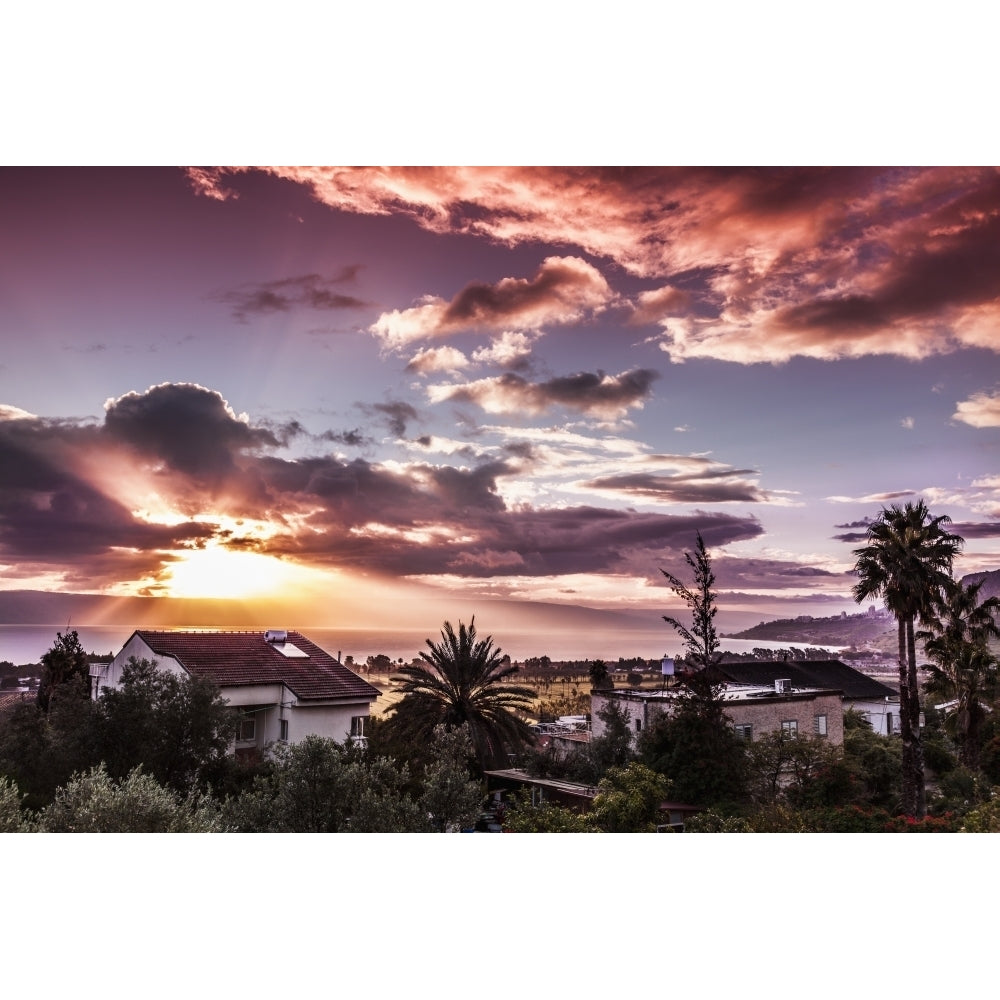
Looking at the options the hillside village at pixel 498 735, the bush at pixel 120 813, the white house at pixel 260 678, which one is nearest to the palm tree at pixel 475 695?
the hillside village at pixel 498 735

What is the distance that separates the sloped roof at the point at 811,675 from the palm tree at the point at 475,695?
2094mm

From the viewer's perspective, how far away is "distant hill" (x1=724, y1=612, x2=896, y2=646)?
7062 millimetres

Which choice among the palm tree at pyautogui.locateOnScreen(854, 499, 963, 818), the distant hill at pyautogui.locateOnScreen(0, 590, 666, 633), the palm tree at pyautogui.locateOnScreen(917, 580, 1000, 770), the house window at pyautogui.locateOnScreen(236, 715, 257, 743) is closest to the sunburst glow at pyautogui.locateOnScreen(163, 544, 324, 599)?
the distant hill at pyautogui.locateOnScreen(0, 590, 666, 633)

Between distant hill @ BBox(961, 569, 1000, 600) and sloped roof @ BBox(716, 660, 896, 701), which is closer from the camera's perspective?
distant hill @ BBox(961, 569, 1000, 600)

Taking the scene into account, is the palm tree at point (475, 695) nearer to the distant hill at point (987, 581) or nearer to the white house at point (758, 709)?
the white house at point (758, 709)

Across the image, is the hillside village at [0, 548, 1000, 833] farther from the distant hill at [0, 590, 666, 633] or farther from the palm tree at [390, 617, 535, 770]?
the distant hill at [0, 590, 666, 633]

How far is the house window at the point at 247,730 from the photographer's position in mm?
6594

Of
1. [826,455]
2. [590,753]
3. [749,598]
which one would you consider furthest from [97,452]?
[826,455]

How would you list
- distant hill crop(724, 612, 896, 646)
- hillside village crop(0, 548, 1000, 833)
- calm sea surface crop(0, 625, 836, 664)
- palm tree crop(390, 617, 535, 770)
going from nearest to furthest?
1. hillside village crop(0, 548, 1000, 833)
2. calm sea surface crop(0, 625, 836, 664)
3. distant hill crop(724, 612, 896, 646)
4. palm tree crop(390, 617, 535, 770)

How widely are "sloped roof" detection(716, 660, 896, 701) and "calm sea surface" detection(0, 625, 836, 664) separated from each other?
0.22 m

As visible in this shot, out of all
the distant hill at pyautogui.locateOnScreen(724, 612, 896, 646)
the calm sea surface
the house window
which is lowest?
the house window
